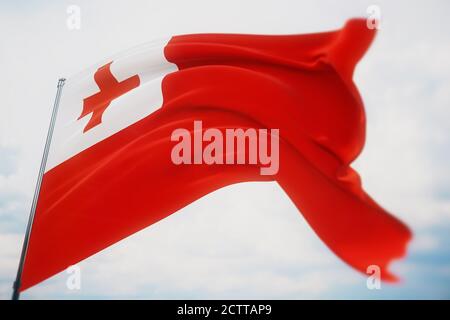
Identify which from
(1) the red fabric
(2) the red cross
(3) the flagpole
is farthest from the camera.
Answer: (2) the red cross

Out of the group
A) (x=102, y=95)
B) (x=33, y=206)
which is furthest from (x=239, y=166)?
(x=33, y=206)

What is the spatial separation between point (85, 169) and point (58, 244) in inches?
27.0

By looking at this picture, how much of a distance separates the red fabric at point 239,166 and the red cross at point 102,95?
0.81ft

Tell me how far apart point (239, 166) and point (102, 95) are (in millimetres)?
1403

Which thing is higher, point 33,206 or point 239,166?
point 239,166

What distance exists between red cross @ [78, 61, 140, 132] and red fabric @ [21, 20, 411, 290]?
25 cm

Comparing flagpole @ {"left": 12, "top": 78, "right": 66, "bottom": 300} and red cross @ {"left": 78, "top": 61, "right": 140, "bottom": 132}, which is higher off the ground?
red cross @ {"left": 78, "top": 61, "right": 140, "bottom": 132}

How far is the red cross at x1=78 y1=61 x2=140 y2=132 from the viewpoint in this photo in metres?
5.17

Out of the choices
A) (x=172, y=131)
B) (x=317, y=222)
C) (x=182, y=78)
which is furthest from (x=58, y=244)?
(x=317, y=222)

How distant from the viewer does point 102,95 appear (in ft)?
17.1

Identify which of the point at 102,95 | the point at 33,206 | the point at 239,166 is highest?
the point at 102,95

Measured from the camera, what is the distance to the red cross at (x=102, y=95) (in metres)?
5.17

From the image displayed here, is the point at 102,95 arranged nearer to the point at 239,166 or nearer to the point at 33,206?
the point at 33,206
